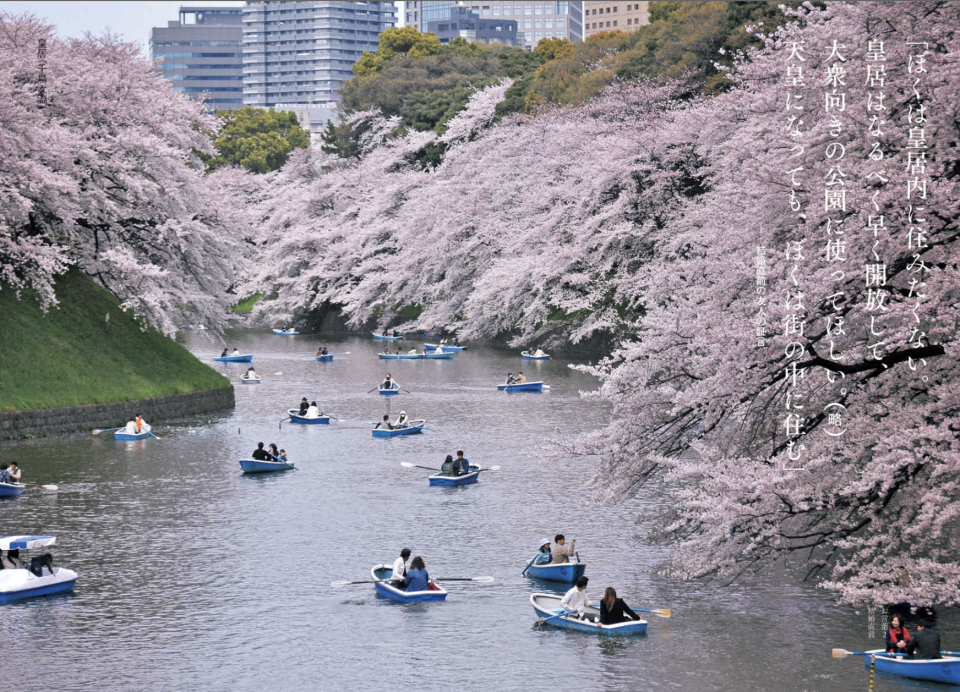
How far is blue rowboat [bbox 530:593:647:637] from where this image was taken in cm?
2333

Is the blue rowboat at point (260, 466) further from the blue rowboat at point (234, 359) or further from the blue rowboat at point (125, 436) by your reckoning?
the blue rowboat at point (234, 359)

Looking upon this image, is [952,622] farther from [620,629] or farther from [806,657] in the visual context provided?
[620,629]

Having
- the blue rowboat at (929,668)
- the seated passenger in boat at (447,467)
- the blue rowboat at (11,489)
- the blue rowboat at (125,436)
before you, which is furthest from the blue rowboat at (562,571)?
the blue rowboat at (125,436)

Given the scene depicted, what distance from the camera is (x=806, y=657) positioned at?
21.9 m

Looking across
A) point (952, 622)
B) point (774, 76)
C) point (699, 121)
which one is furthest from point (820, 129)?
point (699, 121)

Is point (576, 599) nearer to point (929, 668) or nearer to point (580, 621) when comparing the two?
point (580, 621)

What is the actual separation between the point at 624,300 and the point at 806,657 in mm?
48562

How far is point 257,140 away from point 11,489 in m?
120

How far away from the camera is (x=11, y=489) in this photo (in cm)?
3478

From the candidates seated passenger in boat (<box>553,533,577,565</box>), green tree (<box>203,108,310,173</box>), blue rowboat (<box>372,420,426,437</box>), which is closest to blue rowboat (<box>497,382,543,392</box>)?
blue rowboat (<box>372,420,426,437</box>)

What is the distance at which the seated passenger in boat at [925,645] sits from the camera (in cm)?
2039

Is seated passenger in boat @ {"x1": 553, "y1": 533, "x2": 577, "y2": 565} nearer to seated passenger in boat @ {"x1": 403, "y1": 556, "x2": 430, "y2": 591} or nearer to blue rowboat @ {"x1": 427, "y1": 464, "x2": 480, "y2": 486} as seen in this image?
seated passenger in boat @ {"x1": 403, "y1": 556, "x2": 430, "y2": 591}

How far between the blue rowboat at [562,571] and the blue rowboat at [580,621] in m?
1.61

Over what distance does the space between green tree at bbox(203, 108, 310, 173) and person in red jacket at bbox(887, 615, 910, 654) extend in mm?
121047
